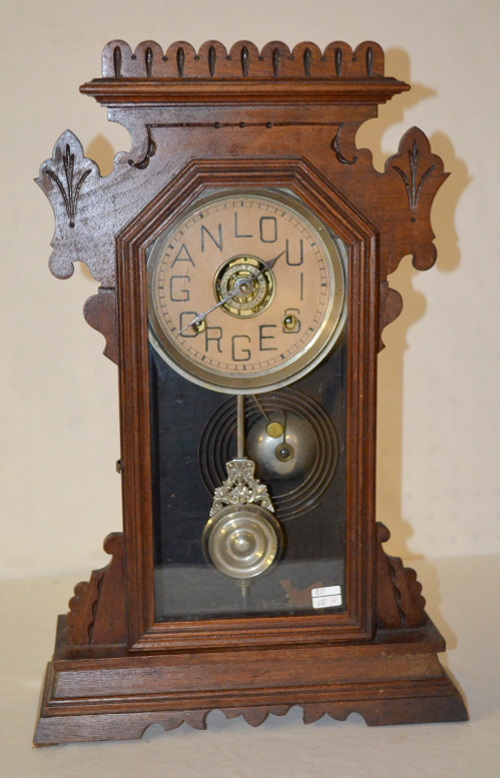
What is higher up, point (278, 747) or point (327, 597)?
point (327, 597)

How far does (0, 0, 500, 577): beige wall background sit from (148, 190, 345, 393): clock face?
2.73 feet

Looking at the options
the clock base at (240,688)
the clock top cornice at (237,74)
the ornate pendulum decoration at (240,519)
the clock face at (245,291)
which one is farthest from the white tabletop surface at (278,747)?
the clock top cornice at (237,74)

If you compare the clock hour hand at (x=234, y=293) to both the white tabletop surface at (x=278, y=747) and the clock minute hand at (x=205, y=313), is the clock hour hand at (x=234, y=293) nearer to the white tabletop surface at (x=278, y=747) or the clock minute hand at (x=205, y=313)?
the clock minute hand at (x=205, y=313)

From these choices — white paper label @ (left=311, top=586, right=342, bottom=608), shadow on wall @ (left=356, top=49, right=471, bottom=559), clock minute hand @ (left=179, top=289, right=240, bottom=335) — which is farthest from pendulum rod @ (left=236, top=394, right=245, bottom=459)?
shadow on wall @ (left=356, top=49, right=471, bottom=559)

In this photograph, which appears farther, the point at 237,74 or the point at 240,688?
the point at 240,688

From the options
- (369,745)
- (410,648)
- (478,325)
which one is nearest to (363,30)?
(478,325)

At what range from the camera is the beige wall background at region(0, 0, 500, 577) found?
2.60 m

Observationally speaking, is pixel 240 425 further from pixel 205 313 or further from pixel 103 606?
pixel 103 606

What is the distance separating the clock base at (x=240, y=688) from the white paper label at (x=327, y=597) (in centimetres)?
8

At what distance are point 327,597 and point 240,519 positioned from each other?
0.21 metres

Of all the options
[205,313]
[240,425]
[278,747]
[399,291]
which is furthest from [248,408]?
[399,291]

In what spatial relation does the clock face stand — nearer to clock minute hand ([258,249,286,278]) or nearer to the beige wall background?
clock minute hand ([258,249,286,278])

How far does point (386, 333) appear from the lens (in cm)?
282

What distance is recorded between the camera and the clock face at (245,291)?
1.89 meters
